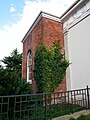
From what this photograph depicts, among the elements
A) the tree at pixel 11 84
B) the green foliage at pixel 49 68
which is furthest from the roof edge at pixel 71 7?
the tree at pixel 11 84

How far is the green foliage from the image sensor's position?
29.5 feet

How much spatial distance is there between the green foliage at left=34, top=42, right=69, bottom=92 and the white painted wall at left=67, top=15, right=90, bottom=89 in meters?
0.68

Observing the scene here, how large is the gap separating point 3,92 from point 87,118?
329 centimetres

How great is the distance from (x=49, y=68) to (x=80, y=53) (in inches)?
76.6

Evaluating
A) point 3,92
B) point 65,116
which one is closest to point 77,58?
point 65,116

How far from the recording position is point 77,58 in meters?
9.43

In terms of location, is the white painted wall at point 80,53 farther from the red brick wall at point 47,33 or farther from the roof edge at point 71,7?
the roof edge at point 71,7

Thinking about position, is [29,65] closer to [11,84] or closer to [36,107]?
[11,84]

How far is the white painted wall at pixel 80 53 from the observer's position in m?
8.70

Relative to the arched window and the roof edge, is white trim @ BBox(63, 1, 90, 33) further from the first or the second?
the arched window

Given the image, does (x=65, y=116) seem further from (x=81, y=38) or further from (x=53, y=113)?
(x=81, y=38)

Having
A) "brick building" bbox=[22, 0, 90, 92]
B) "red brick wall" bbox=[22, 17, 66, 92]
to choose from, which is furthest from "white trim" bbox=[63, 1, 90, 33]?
"red brick wall" bbox=[22, 17, 66, 92]

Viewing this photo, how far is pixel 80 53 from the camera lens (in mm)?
9195

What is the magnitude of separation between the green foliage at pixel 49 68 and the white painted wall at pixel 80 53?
678mm
